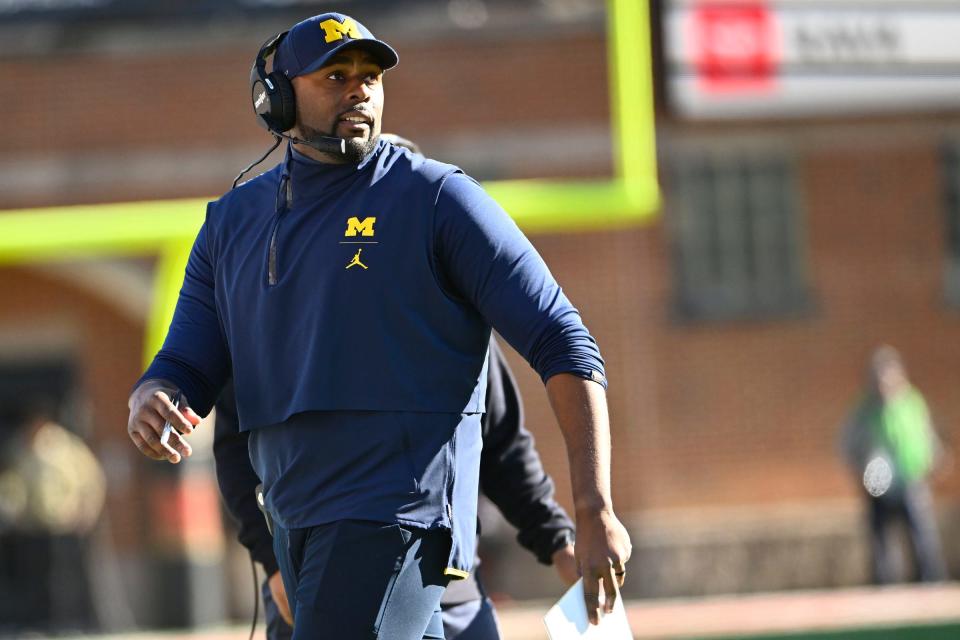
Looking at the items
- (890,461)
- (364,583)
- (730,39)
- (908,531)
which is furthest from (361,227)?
(908,531)

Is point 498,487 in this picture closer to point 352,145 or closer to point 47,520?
point 352,145

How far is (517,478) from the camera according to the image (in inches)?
159

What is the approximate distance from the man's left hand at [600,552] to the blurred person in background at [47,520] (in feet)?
33.2

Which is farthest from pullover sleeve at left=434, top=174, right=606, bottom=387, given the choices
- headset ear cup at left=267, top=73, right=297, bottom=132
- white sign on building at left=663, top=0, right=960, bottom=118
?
white sign on building at left=663, top=0, right=960, bottom=118

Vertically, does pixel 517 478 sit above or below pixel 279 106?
below

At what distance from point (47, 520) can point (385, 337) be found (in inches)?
398

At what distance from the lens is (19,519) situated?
498 inches

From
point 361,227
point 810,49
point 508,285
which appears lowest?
point 508,285

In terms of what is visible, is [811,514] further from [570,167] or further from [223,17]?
[223,17]

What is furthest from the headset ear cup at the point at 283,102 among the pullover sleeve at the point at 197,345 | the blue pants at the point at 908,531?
the blue pants at the point at 908,531

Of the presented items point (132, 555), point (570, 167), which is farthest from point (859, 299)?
point (132, 555)

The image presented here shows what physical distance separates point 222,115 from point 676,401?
187 inches

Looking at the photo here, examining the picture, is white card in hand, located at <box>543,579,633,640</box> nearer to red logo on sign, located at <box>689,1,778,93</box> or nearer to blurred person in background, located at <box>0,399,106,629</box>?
red logo on sign, located at <box>689,1,778,93</box>

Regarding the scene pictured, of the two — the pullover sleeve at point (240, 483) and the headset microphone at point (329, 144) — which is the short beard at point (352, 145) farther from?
the pullover sleeve at point (240, 483)
